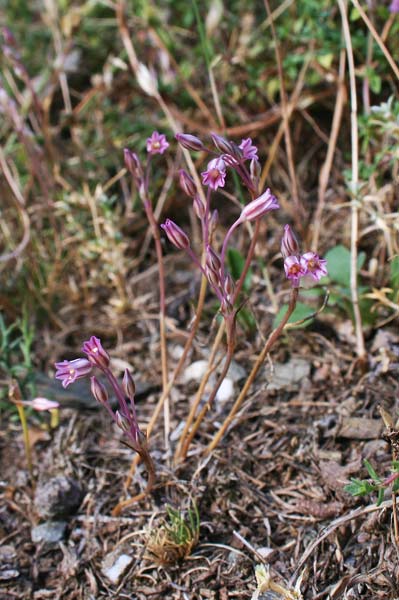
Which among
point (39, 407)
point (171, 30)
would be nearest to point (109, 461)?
point (39, 407)

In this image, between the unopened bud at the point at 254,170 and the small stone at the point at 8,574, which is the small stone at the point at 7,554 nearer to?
the small stone at the point at 8,574

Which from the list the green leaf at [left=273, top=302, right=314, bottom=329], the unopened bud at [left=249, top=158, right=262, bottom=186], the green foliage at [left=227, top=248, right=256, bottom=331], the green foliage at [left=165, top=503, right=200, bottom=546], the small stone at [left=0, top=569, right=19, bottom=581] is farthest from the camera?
the green foliage at [left=227, top=248, right=256, bottom=331]

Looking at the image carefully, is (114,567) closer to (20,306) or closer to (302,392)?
(302,392)

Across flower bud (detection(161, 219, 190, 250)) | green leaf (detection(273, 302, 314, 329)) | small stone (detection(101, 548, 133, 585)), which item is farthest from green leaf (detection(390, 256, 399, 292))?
small stone (detection(101, 548, 133, 585))

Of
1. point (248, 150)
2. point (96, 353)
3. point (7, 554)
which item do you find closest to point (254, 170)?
point (248, 150)

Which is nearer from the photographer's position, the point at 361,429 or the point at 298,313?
the point at 361,429

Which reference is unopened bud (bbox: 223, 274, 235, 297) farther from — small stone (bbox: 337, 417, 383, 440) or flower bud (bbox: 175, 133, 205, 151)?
small stone (bbox: 337, 417, 383, 440)

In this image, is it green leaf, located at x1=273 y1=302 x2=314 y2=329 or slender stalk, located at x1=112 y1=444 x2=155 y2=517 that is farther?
green leaf, located at x1=273 y1=302 x2=314 y2=329

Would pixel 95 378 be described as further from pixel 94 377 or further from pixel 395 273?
pixel 395 273
